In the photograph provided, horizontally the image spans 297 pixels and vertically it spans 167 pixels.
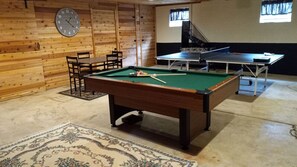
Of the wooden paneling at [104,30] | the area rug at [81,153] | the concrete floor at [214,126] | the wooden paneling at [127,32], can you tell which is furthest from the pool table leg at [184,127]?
the wooden paneling at [127,32]

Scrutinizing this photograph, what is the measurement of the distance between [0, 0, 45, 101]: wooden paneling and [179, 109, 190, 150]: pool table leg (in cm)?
438

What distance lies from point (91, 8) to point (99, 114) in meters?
3.87

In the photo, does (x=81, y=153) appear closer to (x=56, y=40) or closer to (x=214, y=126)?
(x=214, y=126)

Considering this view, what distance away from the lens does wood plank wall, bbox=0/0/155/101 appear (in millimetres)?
5199

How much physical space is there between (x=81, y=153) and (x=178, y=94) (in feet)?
4.66

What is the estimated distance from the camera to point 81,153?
A: 2.86 meters

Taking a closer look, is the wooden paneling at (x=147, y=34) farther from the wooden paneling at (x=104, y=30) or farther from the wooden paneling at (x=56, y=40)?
the wooden paneling at (x=56, y=40)

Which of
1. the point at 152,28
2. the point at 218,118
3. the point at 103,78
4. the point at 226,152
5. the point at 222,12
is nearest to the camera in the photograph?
the point at 226,152

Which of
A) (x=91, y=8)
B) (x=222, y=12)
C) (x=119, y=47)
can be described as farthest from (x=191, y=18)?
(x=91, y=8)

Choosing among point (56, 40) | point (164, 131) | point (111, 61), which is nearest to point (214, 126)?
point (164, 131)

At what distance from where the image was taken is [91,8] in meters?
6.77

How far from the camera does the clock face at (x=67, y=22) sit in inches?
Answer: 238

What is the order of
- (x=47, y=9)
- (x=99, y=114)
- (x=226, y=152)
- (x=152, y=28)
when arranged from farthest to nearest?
(x=152, y=28)
(x=47, y=9)
(x=99, y=114)
(x=226, y=152)

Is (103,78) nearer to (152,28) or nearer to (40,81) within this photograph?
(40,81)
